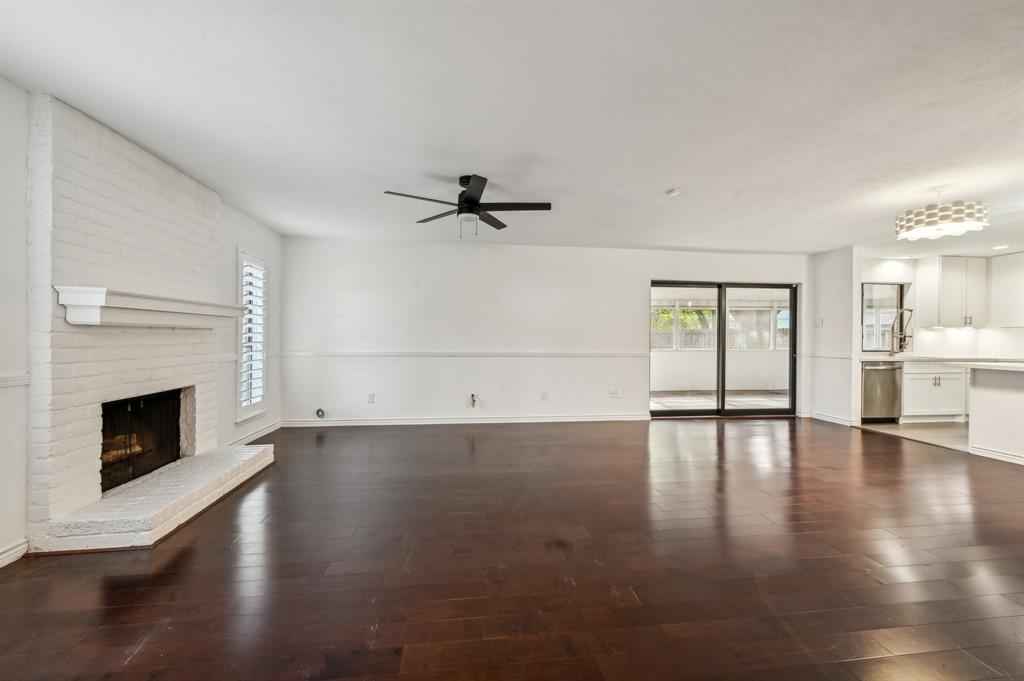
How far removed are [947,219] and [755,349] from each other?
449 cm

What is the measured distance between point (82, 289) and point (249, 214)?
2427 mm

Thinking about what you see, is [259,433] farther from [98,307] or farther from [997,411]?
[997,411]

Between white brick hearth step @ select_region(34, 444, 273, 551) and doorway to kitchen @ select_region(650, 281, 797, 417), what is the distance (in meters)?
6.01

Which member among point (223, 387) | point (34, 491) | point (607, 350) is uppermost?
point (607, 350)

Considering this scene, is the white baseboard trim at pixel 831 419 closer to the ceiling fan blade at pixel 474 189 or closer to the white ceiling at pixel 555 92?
the white ceiling at pixel 555 92

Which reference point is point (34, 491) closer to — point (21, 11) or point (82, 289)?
point (82, 289)

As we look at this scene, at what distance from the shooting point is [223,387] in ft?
13.2

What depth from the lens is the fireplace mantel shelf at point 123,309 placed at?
225 centimetres

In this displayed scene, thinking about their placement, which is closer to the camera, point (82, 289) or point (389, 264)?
point (82, 289)

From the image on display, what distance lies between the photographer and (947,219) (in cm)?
343

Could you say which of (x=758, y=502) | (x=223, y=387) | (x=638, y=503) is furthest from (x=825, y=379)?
(x=223, y=387)

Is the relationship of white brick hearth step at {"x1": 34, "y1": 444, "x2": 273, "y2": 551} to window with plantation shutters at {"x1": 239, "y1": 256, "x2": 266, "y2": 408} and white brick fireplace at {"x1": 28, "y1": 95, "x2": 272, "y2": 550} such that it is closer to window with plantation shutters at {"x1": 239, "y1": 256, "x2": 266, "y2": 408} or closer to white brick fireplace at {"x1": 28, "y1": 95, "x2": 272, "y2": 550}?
white brick fireplace at {"x1": 28, "y1": 95, "x2": 272, "y2": 550}

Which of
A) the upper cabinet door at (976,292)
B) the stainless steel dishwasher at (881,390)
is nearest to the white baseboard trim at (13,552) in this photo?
the stainless steel dishwasher at (881,390)

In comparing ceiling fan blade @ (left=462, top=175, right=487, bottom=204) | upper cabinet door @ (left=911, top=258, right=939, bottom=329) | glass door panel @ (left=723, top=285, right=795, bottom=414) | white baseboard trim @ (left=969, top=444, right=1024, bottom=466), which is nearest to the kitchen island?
white baseboard trim @ (left=969, top=444, right=1024, bottom=466)
